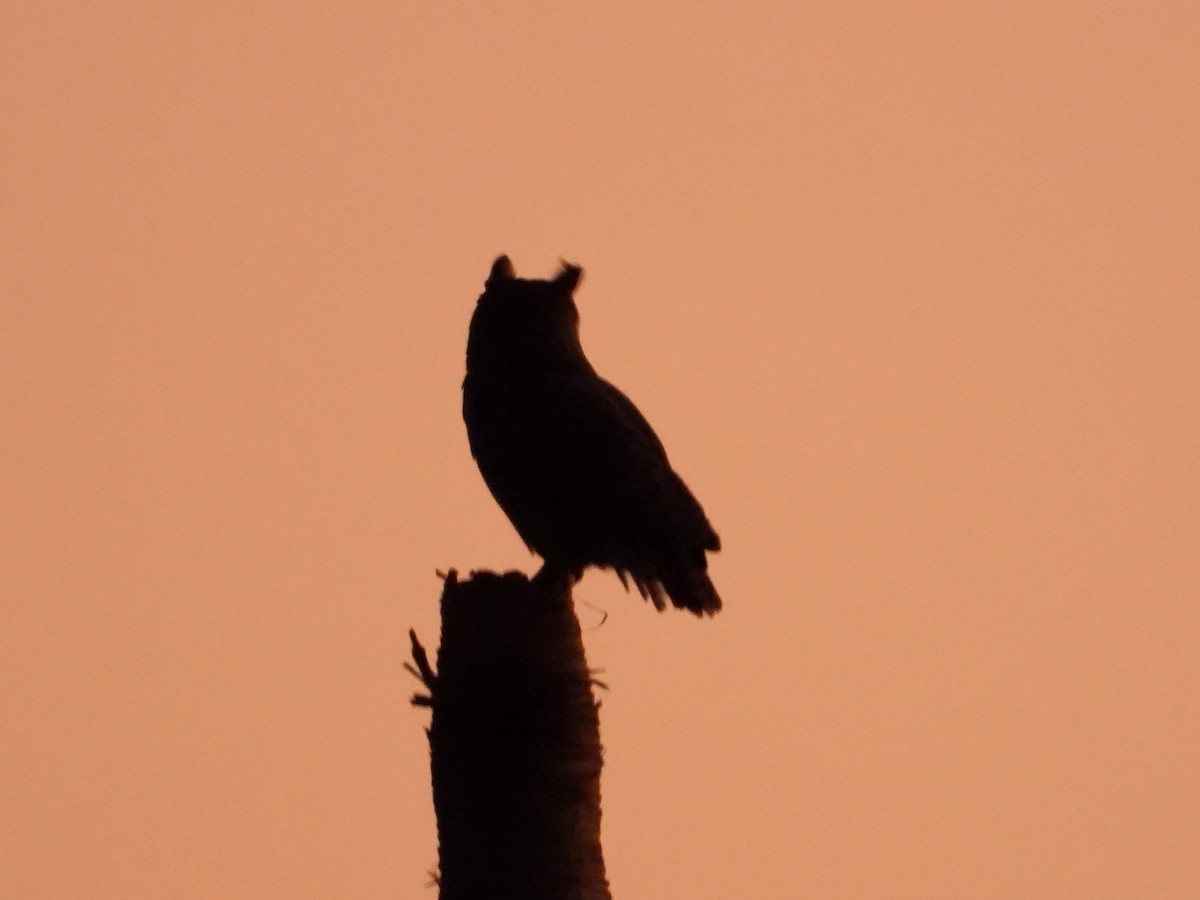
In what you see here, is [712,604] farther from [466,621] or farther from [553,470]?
[466,621]

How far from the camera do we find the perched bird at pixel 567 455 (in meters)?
6.03

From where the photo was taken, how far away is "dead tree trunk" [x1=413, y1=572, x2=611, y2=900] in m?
4.37

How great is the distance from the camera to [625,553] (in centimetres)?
618

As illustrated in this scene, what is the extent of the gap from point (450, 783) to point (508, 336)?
2.43 meters

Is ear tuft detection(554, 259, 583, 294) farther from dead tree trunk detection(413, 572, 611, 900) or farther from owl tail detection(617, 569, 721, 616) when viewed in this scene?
dead tree trunk detection(413, 572, 611, 900)

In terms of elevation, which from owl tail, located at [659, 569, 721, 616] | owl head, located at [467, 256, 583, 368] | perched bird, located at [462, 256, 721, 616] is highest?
owl head, located at [467, 256, 583, 368]

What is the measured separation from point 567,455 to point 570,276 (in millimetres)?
838

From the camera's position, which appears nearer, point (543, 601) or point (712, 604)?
point (543, 601)

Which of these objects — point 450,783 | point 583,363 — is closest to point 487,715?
point 450,783

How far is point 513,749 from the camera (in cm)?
444

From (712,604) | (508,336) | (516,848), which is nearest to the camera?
(516,848)

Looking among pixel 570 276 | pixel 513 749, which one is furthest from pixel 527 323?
pixel 513 749

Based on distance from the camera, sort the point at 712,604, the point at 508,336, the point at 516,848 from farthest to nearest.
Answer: the point at 508,336
the point at 712,604
the point at 516,848

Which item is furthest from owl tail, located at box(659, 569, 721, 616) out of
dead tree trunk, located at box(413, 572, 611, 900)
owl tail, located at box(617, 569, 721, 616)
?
dead tree trunk, located at box(413, 572, 611, 900)
